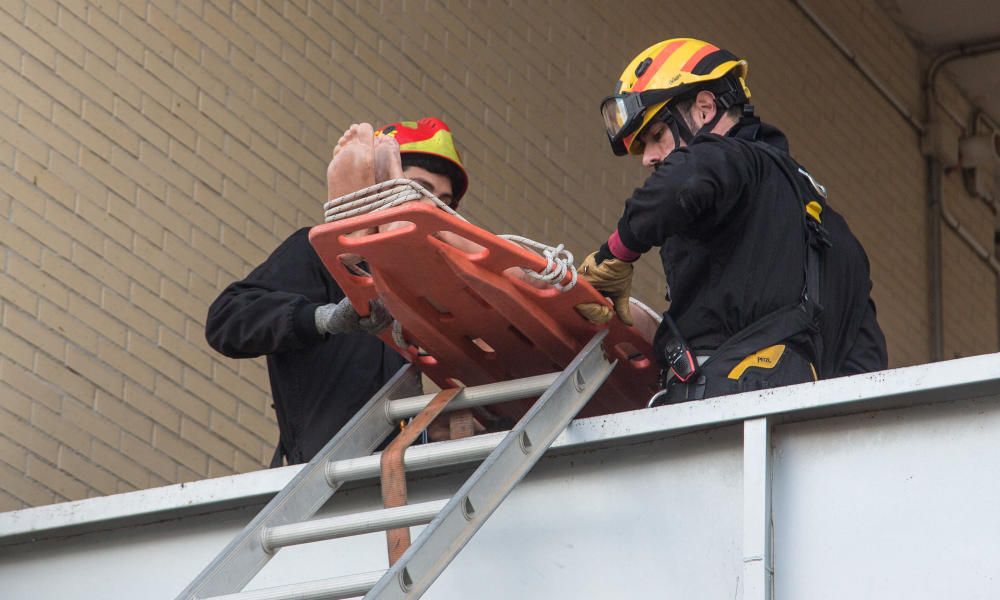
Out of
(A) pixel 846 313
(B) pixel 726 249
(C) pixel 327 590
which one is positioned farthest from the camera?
(A) pixel 846 313

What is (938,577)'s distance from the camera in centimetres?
364

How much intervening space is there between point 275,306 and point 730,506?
1582 millimetres

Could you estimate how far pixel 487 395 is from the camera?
446cm

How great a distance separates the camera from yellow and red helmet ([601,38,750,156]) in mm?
4738

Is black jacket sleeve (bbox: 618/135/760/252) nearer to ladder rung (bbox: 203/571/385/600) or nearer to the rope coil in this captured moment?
the rope coil

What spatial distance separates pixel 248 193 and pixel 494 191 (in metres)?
1.69

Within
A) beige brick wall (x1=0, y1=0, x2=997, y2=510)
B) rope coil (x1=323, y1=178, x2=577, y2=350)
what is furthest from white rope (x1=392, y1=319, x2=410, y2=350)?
beige brick wall (x1=0, y1=0, x2=997, y2=510)

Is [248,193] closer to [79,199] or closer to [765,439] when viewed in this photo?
[79,199]

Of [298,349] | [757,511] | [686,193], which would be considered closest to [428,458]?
[757,511]

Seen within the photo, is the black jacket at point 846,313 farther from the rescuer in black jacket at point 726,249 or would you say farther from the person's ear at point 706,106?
the person's ear at point 706,106

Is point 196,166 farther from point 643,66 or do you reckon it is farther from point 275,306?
point 643,66

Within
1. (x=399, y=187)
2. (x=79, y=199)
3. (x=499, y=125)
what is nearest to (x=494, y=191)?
(x=499, y=125)

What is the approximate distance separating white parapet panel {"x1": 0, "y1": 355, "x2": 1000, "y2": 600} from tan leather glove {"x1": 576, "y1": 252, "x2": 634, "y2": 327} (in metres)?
0.35

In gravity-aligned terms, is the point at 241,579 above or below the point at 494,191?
below
